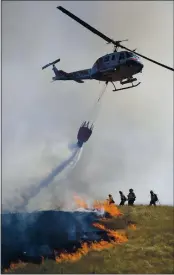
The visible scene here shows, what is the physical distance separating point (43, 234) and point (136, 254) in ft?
32.7

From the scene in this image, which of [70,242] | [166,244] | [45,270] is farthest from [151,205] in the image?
[45,270]

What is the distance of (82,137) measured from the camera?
56781 mm

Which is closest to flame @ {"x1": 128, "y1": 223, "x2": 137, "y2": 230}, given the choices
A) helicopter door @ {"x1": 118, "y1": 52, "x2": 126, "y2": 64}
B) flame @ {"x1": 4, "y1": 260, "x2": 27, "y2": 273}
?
flame @ {"x1": 4, "y1": 260, "x2": 27, "y2": 273}

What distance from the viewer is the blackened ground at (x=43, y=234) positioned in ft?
157

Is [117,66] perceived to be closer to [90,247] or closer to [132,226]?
[132,226]

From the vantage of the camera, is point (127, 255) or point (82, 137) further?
point (82, 137)

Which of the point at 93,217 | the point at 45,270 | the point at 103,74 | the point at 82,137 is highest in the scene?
the point at 103,74

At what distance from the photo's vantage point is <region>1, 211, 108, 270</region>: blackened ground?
47.8m

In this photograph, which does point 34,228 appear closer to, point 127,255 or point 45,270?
point 45,270

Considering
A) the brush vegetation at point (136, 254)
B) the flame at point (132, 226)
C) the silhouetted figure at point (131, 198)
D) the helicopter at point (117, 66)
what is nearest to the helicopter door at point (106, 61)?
the helicopter at point (117, 66)

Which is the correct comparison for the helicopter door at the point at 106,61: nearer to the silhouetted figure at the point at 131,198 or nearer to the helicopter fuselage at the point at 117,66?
the helicopter fuselage at the point at 117,66

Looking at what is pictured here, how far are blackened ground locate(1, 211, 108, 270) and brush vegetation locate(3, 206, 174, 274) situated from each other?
5.71ft

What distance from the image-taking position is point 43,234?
5016 centimetres

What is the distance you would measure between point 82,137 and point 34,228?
11.6 metres
